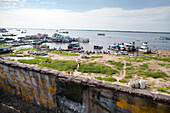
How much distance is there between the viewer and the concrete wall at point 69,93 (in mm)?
3906

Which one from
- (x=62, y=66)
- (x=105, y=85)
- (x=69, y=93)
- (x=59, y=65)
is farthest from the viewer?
(x=59, y=65)

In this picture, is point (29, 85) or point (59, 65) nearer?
point (29, 85)

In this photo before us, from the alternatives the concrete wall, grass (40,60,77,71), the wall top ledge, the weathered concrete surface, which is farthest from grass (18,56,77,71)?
the wall top ledge

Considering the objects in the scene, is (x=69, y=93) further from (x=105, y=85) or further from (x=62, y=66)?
(x=62, y=66)

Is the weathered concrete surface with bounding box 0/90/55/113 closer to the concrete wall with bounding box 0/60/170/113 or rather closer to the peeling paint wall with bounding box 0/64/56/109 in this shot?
the concrete wall with bounding box 0/60/170/113

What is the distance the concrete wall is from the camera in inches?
154

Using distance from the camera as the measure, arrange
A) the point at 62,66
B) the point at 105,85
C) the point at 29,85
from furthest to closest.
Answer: the point at 62,66, the point at 29,85, the point at 105,85

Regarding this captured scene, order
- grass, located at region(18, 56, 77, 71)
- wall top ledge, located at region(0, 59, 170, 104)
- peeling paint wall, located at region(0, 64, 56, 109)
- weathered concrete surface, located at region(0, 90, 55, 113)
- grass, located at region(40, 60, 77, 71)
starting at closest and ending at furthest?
wall top ledge, located at region(0, 59, 170, 104)
peeling paint wall, located at region(0, 64, 56, 109)
weathered concrete surface, located at region(0, 90, 55, 113)
grass, located at region(40, 60, 77, 71)
grass, located at region(18, 56, 77, 71)

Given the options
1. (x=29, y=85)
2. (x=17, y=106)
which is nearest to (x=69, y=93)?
(x=29, y=85)

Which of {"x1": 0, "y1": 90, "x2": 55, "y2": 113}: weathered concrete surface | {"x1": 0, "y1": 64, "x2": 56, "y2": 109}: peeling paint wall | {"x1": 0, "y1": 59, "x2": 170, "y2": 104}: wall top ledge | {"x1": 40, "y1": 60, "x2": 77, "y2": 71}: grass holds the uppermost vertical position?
{"x1": 0, "y1": 59, "x2": 170, "y2": 104}: wall top ledge

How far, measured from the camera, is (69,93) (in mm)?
5402

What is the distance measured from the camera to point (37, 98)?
21.3ft

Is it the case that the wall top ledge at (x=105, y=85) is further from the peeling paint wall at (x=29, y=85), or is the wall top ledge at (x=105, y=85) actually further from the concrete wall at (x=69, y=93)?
the peeling paint wall at (x=29, y=85)

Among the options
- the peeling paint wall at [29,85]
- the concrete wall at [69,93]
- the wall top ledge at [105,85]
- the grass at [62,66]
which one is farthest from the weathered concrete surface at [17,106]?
the grass at [62,66]
